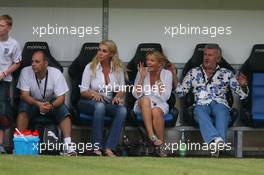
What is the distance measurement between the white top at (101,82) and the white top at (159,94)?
9.6 inches

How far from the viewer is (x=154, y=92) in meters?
10.1

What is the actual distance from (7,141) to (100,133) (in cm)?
149

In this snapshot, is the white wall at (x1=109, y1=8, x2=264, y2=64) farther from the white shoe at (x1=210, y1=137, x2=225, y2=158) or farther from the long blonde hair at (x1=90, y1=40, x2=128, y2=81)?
the white shoe at (x1=210, y1=137, x2=225, y2=158)

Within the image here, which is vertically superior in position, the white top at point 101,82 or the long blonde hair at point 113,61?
the long blonde hair at point 113,61

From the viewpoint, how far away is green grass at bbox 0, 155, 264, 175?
726cm

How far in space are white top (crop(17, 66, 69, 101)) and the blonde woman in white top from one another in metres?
0.93

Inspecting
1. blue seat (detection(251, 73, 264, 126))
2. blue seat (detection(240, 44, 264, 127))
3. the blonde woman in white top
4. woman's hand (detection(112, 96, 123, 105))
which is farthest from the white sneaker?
blue seat (detection(251, 73, 264, 126))

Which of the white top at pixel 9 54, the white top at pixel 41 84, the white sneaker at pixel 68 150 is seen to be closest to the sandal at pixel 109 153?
the white sneaker at pixel 68 150

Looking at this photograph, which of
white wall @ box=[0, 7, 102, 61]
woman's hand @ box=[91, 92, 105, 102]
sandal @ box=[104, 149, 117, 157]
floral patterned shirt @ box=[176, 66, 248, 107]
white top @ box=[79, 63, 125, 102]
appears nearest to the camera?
sandal @ box=[104, 149, 117, 157]

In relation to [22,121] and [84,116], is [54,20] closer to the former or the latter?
[84,116]

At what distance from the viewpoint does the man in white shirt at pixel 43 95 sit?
9.75 meters

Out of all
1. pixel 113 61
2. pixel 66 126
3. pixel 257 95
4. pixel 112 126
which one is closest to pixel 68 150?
pixel 66 126

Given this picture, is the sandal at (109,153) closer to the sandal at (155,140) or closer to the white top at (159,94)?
the sandal at (155,140)

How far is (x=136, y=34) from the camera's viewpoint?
10.7 meters
